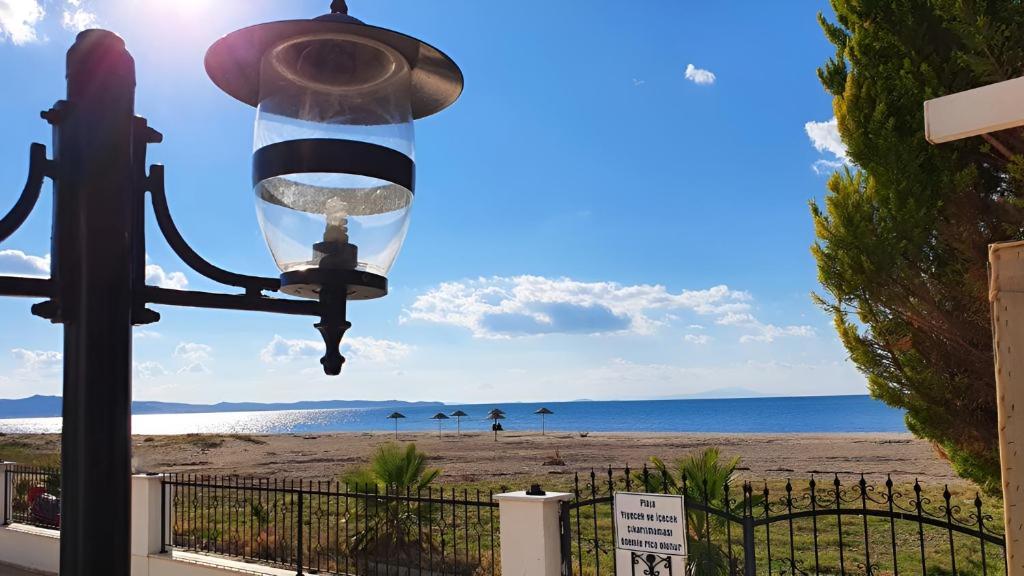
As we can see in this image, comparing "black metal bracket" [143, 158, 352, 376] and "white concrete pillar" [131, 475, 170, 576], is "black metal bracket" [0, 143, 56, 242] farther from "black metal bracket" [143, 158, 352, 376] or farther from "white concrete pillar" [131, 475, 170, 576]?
"white concrete pillar" [131, 475, 170, 576]

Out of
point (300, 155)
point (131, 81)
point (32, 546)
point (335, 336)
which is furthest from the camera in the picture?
point (32, 546)

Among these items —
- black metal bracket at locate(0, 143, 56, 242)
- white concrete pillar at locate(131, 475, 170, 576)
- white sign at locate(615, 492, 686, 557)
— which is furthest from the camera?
white concrete pillar at locate(131, 475, 170, 576)

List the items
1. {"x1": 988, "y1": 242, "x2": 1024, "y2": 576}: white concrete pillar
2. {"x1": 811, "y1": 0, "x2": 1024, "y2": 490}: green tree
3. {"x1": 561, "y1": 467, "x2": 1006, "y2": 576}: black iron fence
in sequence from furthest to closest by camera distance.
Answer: {"x1": 811, "y1": 0, "x2": 1024, "y2": 490}: green tree → {"x1": 561, "y1": 467, "x2": 1006, "y2": 576}: black iron fence → {"x1": 988, "y1": 242, "x2": 1024, "y2": 576}: white concrete pillar

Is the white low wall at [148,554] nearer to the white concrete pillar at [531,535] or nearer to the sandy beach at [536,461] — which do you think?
the white concrete pillar at [531,535]

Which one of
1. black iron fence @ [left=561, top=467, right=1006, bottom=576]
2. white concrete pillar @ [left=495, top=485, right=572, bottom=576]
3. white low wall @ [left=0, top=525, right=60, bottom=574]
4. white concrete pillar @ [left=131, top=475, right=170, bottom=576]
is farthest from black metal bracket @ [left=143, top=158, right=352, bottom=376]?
white low wall @ [left=0, top=525, right=60, bottom=574]

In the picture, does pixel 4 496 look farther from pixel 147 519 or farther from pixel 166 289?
pixel 166 289

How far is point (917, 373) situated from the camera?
24.1 ft

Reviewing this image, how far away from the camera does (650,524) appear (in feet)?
19.5

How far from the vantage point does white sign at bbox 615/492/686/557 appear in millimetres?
5801

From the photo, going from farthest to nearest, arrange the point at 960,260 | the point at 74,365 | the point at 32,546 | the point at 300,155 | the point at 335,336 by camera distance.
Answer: the point at 32,546, the point at 960,260, the point at 335,336, the point at 300,155, the point at 74,365

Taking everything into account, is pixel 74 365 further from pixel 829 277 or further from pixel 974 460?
pixel 974 460

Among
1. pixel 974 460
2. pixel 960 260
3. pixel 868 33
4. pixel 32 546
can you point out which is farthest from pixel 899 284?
pixel 32 546

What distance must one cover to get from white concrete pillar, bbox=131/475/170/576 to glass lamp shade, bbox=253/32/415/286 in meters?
9.31

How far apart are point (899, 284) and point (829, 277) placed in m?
0.62
